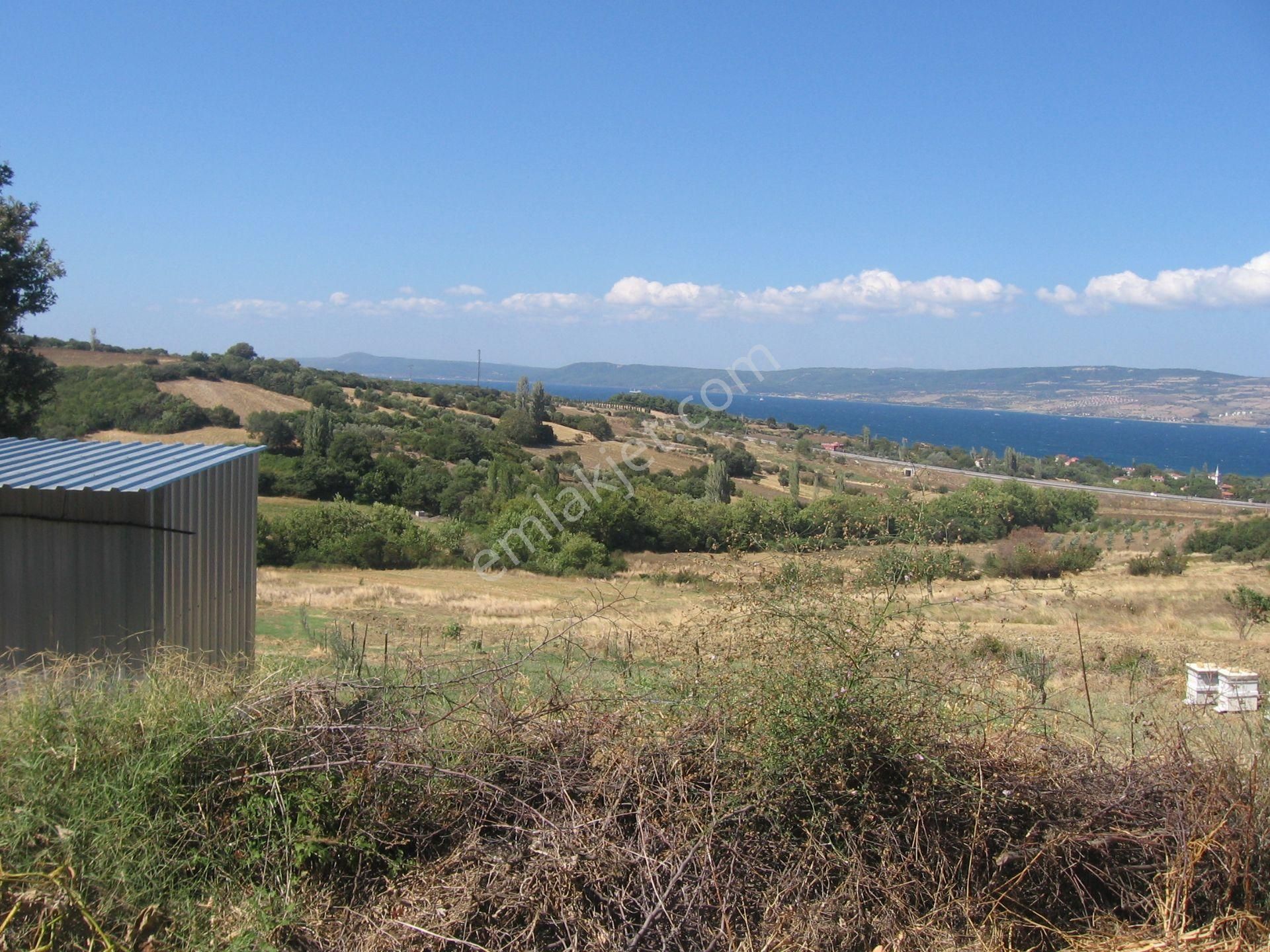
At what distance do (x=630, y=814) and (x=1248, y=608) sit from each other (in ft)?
83.5

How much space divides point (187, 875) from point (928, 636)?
3.17 meters

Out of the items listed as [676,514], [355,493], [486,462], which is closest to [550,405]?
[486,462]

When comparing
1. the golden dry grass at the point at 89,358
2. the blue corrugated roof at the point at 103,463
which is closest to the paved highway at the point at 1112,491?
the blue corrugated roof at the point at 103,463

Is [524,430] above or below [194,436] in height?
above

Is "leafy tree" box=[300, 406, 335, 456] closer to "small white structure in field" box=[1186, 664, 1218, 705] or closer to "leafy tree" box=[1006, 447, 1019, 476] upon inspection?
"leafy tree" box=[1006, 447, 1019, 476]

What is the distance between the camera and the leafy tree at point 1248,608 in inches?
832

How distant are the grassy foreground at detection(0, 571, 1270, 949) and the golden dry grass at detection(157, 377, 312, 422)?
56533mm

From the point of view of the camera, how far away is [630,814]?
3.09m

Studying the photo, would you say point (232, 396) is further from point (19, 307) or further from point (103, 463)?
point (103, 463)

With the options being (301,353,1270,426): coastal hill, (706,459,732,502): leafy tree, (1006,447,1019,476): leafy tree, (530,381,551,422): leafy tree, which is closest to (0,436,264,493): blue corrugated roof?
(706,459,732,502): leafy tree

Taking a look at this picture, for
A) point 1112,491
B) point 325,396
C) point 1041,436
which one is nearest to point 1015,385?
point 1041,436

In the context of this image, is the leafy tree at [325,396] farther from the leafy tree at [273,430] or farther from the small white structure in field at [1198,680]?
the small white structure in field at [1198,680]

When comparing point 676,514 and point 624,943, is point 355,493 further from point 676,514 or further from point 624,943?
point 624,943

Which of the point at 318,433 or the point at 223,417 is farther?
the point at 223,417
